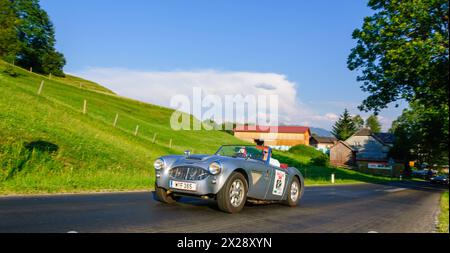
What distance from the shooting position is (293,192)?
9844 mm

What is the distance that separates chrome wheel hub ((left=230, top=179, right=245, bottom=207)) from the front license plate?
29.9 inches

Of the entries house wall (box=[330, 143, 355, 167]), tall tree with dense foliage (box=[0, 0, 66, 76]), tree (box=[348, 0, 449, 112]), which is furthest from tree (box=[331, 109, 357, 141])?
tree (box=[348, 0, 449, 112])

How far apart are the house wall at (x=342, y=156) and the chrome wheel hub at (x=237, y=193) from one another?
80291mm

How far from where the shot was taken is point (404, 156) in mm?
70000

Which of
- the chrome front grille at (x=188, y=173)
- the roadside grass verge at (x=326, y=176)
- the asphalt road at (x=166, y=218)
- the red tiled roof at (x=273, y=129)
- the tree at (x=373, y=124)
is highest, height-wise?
the tree at (x=373, y=124)

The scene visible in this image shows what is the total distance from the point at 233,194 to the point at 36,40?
80867 mm

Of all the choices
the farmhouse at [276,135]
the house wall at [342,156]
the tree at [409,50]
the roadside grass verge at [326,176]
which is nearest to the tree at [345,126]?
the farmhouse at [276,135]

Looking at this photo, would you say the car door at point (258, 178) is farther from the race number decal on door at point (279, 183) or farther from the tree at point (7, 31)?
the tree at point (7, 31)

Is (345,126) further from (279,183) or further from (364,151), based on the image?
(279,183)

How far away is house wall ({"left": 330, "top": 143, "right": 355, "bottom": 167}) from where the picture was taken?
8525 centimetres

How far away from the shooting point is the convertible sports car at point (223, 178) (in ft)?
23.6

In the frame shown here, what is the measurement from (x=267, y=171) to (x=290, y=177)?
1.35 m

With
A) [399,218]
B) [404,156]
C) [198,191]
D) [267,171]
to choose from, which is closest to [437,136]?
[399,218]
